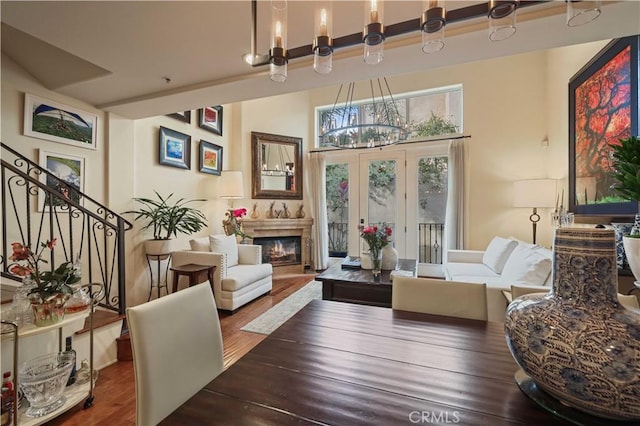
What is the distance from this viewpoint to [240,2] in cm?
148

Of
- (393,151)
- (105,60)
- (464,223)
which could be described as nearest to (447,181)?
(464,223)

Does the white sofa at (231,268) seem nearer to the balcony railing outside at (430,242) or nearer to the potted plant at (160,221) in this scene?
the potted plant at (160,221)

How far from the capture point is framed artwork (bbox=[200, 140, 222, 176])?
4.34 metres

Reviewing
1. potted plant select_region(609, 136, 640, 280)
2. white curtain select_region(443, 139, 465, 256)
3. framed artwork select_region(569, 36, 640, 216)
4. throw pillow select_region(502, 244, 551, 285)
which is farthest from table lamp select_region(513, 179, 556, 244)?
potted plant select_region(609, 136, 640, 280)

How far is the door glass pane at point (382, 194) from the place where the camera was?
16.5 feet

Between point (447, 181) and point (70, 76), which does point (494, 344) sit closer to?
point (70, 76)

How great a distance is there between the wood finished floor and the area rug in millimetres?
102

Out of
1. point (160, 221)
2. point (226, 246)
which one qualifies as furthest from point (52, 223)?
point (226, 246)

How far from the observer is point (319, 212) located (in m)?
5.33

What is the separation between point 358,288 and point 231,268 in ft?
6.59

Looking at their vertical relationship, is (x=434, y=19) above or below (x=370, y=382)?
above

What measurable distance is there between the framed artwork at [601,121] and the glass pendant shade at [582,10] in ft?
4.82

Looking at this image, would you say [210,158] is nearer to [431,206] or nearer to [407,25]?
[431,206]

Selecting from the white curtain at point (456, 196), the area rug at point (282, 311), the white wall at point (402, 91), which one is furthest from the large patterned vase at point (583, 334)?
the white curtain at point (456, 196)
